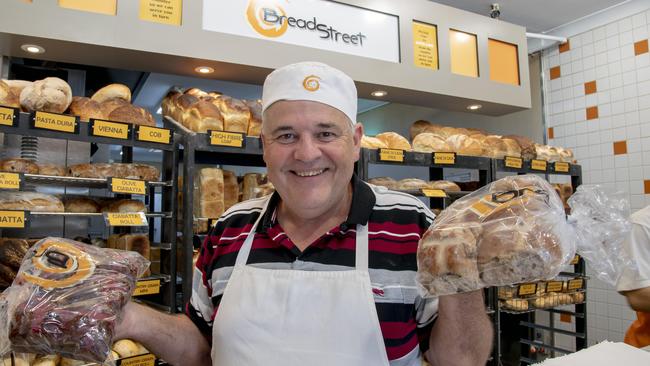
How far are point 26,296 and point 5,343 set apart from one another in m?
0.12

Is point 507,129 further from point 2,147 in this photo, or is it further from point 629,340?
point 2,147

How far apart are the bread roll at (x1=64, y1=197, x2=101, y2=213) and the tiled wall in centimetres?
433

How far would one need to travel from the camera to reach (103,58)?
2547 mm

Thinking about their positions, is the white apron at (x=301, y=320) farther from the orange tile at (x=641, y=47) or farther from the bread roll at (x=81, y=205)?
the orange tile at (x=641, y=47)

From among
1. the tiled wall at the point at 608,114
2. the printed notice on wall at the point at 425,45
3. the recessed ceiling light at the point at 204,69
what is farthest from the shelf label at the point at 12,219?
the tiled wall at the point at 608,114

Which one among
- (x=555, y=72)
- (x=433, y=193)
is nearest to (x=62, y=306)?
(x=433, y=193)

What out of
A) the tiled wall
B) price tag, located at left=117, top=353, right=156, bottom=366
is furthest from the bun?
the tiled wall

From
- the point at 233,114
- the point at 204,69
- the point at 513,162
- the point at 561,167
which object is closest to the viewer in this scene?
the point at 233,114

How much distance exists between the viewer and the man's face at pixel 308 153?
1209 mm

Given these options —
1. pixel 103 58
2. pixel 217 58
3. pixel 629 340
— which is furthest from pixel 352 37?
pixel 629 340

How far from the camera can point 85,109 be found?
7.27ft

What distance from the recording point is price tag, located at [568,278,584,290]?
11.4 feet

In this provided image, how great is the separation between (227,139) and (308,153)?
51.5 inches

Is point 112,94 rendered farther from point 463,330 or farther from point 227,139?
point 463,330
